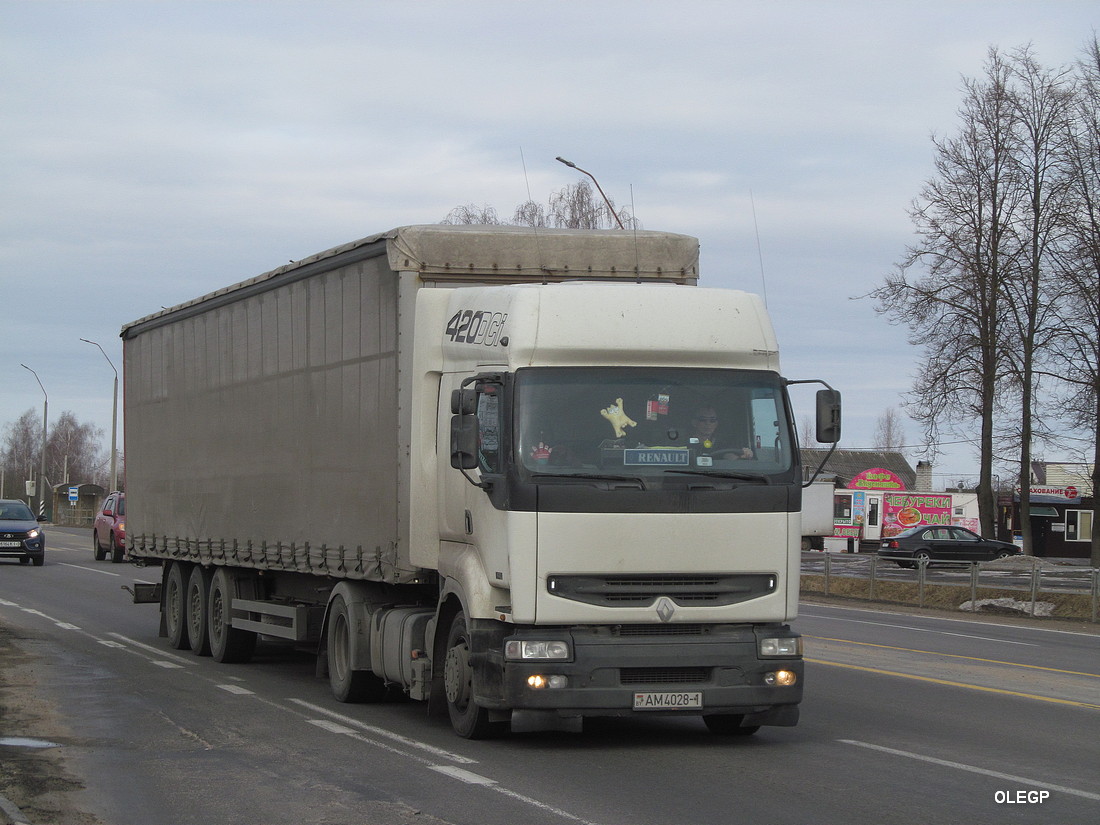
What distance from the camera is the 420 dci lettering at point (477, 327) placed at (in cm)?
998

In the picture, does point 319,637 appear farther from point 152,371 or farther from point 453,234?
point 152,371

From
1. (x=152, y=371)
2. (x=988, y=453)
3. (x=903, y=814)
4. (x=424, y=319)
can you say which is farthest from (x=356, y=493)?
(x=988, y=453)

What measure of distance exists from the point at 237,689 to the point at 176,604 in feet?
15.2

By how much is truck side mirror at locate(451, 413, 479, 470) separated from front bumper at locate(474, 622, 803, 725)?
44.8 inches

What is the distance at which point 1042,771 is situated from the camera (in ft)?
30.2

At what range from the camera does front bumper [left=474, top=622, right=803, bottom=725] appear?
9.37m

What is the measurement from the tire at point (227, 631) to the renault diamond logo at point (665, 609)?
7282 mm

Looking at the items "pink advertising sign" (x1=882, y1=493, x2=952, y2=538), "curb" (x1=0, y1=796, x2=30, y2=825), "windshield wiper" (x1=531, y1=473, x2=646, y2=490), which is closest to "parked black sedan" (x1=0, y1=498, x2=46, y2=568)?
"windshield wiper" (x1=531, y1=473, x2=646, y2=490)

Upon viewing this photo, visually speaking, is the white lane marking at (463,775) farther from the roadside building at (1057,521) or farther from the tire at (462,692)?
the roadside building at (1057,521)

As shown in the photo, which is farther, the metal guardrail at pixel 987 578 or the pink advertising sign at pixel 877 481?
the pink advertising sign at pixel 877 481

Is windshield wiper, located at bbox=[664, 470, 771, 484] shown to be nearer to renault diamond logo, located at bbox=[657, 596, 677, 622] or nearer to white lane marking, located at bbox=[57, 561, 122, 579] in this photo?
renault diamond logo, located at bbox=[657, 596, 677, 622]

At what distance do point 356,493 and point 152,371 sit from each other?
7.37 metres

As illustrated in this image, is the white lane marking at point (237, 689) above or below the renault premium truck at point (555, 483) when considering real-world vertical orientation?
below

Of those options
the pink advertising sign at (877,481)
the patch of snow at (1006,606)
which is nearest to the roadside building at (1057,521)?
the pink advertising sign at (877,481)
